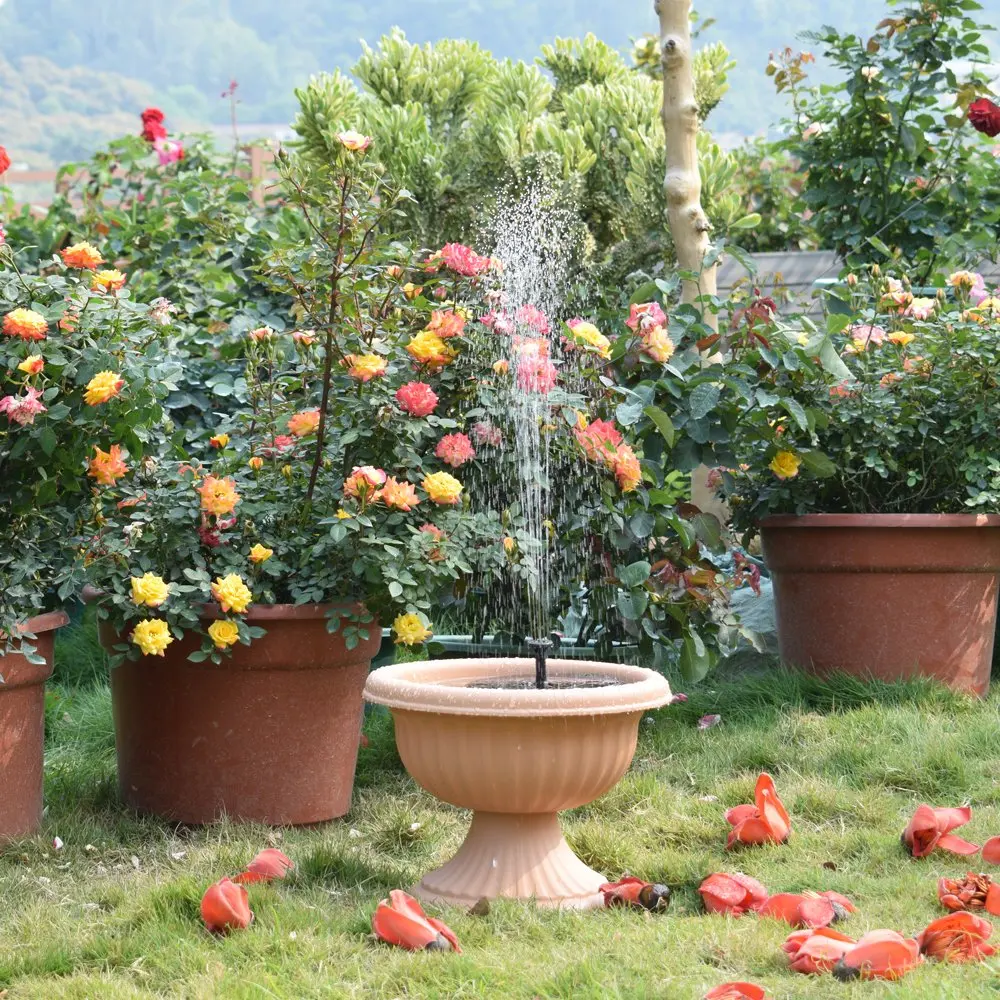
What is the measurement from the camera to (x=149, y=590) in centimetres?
229

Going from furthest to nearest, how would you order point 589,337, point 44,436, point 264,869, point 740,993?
point 589,337, point 44,436, point 264,869, point 740,993

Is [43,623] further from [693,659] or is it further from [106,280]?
[693,659]

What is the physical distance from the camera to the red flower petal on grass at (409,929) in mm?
1719

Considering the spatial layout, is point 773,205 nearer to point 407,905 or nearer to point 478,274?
point 478,274

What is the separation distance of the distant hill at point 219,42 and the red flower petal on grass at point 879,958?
245 ft

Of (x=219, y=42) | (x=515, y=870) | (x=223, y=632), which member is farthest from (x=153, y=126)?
(x=219, y=42)

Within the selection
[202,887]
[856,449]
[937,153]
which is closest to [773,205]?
[937,153]

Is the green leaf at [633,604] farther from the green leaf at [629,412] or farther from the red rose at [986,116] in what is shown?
the red rose at [986,116]

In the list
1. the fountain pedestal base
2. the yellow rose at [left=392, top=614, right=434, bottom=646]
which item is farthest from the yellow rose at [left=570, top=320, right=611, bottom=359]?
the fountain pedestal base

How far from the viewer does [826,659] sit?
3.22 meters

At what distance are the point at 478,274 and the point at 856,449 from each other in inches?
43.8

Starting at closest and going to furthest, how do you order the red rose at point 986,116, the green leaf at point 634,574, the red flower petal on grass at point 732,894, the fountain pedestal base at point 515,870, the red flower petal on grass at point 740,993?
1. the red flower petal on grass at point 740,993
2. the red flower petal on grass at point 732,894
3. the fountain pedestal base at point 515,870
4. the green leaf at point 634,574
5. the red rose at point 986,116

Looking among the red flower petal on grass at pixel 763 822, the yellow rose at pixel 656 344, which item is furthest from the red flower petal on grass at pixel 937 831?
the yellow rose at pixel 656 344

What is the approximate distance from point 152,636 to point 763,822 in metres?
1.11
